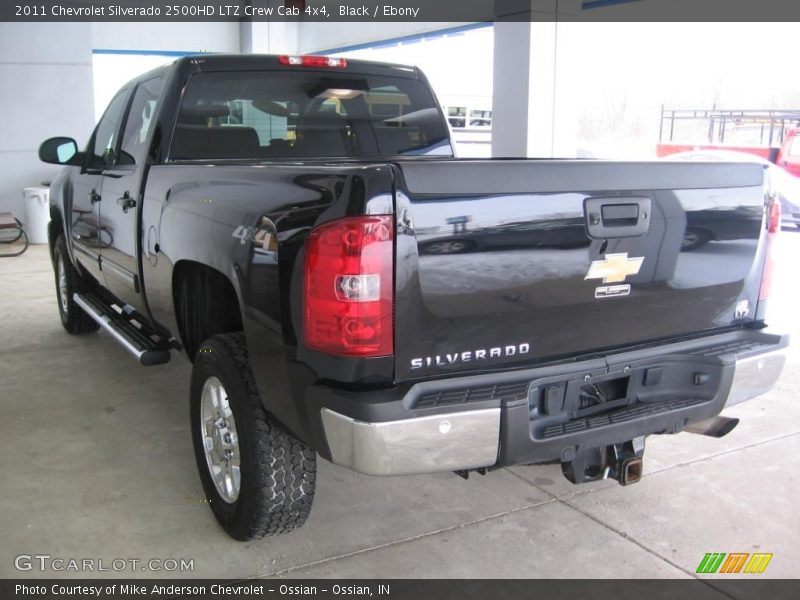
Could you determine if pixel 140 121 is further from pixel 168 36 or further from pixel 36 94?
pixel 168 36

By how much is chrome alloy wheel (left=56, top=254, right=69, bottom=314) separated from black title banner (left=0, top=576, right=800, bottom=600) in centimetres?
357

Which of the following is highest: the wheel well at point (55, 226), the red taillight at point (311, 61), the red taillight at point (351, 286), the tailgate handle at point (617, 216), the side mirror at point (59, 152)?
the red taillight at point (311, 61)

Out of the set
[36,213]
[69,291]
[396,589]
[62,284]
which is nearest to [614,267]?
[396,589]

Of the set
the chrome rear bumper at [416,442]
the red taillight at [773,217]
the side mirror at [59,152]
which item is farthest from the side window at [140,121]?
the red taillight at [773,217]

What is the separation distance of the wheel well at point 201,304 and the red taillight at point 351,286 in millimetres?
868

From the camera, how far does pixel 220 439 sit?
3.02m

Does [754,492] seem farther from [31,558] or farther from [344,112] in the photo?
[31,558]

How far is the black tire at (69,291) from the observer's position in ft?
18.3

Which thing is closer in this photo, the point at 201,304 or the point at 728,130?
the point at 201,304

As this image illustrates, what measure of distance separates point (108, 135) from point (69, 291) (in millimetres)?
1492

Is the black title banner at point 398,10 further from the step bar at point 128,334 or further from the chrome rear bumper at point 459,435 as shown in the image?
the chrome rear bumper at point 459,435

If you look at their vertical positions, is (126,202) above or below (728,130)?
below

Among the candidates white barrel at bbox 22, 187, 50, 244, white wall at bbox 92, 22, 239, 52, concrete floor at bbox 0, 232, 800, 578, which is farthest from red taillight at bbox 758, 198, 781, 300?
white wall at bbox 92, 22, 239, 52

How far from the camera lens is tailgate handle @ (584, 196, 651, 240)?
8.08 feet
